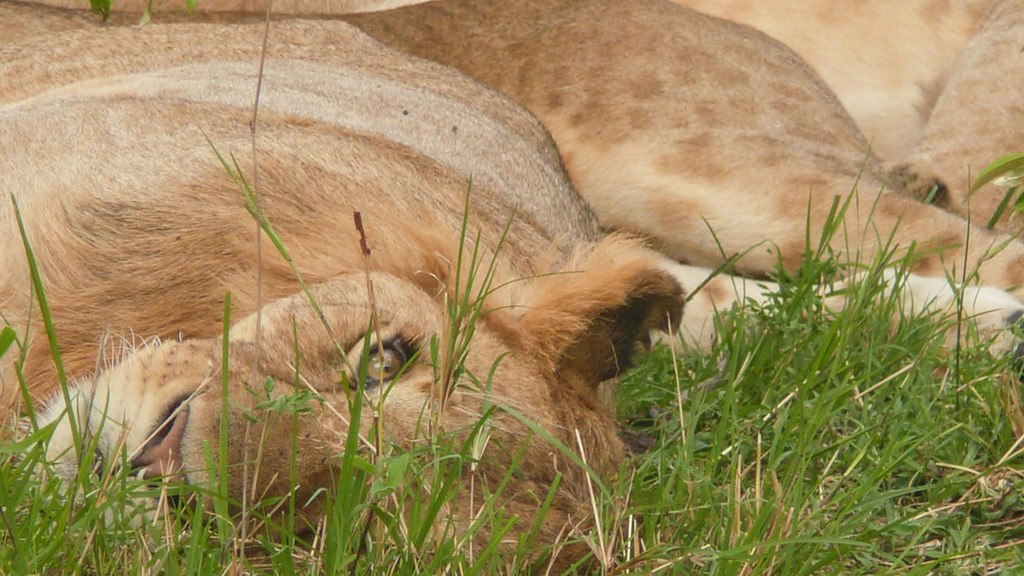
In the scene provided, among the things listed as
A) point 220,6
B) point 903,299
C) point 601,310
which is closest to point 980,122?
point 903,299

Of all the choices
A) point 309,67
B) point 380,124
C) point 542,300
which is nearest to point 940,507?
point 542,300

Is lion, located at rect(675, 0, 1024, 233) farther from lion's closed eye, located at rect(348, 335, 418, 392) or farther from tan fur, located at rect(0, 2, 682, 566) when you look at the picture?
lion's closed eye, located at rect(348, 335, 418, 392)

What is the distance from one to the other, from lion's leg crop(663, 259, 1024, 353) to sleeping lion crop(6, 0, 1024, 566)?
0.5 inches

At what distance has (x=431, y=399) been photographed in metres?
2.24

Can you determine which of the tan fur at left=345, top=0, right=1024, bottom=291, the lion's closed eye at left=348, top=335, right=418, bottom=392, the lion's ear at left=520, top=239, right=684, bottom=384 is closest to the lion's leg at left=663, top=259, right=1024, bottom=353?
the tan fur at left=345, top=0, right=1024, bottom=291

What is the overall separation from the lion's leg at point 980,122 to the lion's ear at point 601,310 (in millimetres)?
1605

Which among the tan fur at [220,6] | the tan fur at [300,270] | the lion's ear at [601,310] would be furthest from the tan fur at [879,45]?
the lion's ear at [601,310]

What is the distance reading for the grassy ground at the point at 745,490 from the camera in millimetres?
2074

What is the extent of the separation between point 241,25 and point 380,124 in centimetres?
96

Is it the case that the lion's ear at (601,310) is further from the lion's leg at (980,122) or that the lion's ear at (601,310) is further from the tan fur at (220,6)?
the tan fur at (220,6)

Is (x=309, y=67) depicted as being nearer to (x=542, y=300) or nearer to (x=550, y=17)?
(x=550, y=17)

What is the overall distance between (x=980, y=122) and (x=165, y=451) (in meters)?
3.12

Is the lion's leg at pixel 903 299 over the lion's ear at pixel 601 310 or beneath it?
beneath

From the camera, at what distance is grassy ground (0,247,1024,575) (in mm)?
2074
